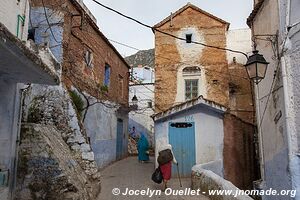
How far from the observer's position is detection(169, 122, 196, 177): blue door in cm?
1165

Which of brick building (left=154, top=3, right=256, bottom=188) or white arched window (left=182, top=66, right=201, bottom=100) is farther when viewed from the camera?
white arched window (left=182, top=66, right=201, bottom=100)

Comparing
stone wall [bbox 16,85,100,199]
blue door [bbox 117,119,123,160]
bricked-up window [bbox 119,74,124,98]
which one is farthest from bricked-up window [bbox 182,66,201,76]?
stone wall [bbox 16,85,100,199]

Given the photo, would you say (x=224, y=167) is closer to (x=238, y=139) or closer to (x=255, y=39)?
(x=238, y=139)

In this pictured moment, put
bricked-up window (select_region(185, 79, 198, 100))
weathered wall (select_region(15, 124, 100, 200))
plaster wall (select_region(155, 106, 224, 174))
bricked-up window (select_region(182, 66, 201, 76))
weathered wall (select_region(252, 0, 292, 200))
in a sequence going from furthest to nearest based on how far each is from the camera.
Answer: bricked-up window (select_region(182, 66, 201, 76)), bricked-up window (select_region(185, 79, 198, 100)), plaster wall (select_region(155, 106, 224, 174)), weathered wall (select_region(252, 0, 292, 200)), weathered wall (select_region(15, 124, 100, 200))

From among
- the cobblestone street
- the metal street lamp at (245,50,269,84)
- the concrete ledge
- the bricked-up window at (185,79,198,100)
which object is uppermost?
the bricked-up window at (185,79,198,100)

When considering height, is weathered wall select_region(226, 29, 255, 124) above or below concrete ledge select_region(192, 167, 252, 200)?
above

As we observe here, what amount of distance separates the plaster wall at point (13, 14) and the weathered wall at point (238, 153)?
8691 mm

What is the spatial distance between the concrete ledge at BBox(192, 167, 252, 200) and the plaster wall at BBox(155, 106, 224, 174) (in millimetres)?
3087

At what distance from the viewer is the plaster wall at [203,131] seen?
11.7m

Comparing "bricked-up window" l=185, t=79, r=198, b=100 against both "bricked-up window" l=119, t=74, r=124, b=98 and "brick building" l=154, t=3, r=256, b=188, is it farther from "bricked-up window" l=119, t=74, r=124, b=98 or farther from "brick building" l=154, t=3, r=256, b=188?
"bricked-up window" l=119, t=74, r=124, b=98

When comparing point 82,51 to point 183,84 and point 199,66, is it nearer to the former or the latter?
point 183,84

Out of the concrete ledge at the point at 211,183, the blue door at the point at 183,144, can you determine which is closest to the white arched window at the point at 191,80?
the blue door at the point at 183,144

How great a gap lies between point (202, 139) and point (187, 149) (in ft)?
2.47

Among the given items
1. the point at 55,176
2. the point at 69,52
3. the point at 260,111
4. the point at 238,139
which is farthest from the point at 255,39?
the point at 55,176
